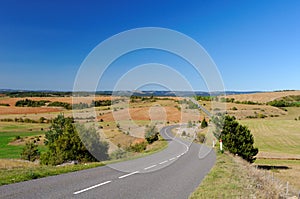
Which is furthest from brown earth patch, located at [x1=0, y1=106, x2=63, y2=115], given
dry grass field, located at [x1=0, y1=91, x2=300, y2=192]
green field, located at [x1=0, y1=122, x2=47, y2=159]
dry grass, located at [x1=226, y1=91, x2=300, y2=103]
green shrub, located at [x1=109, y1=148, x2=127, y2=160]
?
dry grass, located at [x1=226, y1=91, x2=300, y2=103]

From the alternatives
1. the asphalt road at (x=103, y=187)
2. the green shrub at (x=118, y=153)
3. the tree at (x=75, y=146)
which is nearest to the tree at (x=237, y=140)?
the green shrub at (x=118, y=153)

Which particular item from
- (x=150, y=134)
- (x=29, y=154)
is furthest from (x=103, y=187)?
(x=29, y=154)

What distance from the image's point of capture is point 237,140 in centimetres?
3984

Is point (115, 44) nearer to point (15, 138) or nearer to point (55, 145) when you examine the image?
point (55, 145)

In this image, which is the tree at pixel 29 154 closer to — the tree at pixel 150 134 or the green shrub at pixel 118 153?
Result: the green shrub at pixel 118 153

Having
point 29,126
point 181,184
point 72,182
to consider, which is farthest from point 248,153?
point 29,126

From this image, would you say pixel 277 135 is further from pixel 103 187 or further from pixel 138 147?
pixel 103 187

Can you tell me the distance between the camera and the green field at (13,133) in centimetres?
7206

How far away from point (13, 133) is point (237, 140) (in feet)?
264

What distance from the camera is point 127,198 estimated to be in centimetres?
774

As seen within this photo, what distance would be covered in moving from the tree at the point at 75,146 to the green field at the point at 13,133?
116 feet

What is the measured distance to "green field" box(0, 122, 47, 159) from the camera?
72062 millimetres

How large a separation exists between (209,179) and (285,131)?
91482 mm

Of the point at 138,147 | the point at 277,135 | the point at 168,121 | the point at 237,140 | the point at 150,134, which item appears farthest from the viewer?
the point at 277,135
